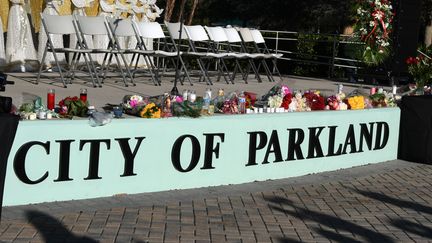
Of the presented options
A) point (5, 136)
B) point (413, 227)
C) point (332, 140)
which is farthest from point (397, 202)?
point (5, 136)

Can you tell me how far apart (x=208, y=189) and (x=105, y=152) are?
3.75 ft

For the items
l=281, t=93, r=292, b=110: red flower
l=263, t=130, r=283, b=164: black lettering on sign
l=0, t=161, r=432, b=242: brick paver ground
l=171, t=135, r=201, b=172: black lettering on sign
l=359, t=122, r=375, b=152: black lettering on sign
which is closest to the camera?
l=0, t=161, r=432, b=242: brick paver ground

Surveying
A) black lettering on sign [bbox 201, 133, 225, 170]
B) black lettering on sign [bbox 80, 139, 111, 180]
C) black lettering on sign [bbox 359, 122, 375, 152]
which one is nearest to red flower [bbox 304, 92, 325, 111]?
black lettering on sign [bbox 359, 122, 375, 152]

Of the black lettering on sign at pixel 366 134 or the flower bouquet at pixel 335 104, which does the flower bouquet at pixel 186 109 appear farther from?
the black lettering on sign at pixel 366 134

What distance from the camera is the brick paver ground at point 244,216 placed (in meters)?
5.60

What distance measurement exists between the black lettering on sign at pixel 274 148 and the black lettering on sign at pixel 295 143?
14 cm

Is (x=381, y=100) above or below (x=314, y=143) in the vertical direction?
above

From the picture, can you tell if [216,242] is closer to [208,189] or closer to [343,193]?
[208,189]

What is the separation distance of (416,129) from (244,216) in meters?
3.84

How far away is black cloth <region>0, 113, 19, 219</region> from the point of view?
5.38 m

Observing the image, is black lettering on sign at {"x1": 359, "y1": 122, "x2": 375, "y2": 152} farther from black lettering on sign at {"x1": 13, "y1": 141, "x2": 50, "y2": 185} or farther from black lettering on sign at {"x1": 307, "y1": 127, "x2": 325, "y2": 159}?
black lettering on sign at {"x1": 13, "y1": 141, "x2": 50, "y2": 185}

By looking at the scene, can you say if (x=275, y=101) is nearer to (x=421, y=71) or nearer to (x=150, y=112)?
(x=150, y=112)

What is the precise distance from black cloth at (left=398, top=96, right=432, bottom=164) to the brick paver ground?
5.19 feet

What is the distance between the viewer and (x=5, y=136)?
542cm
